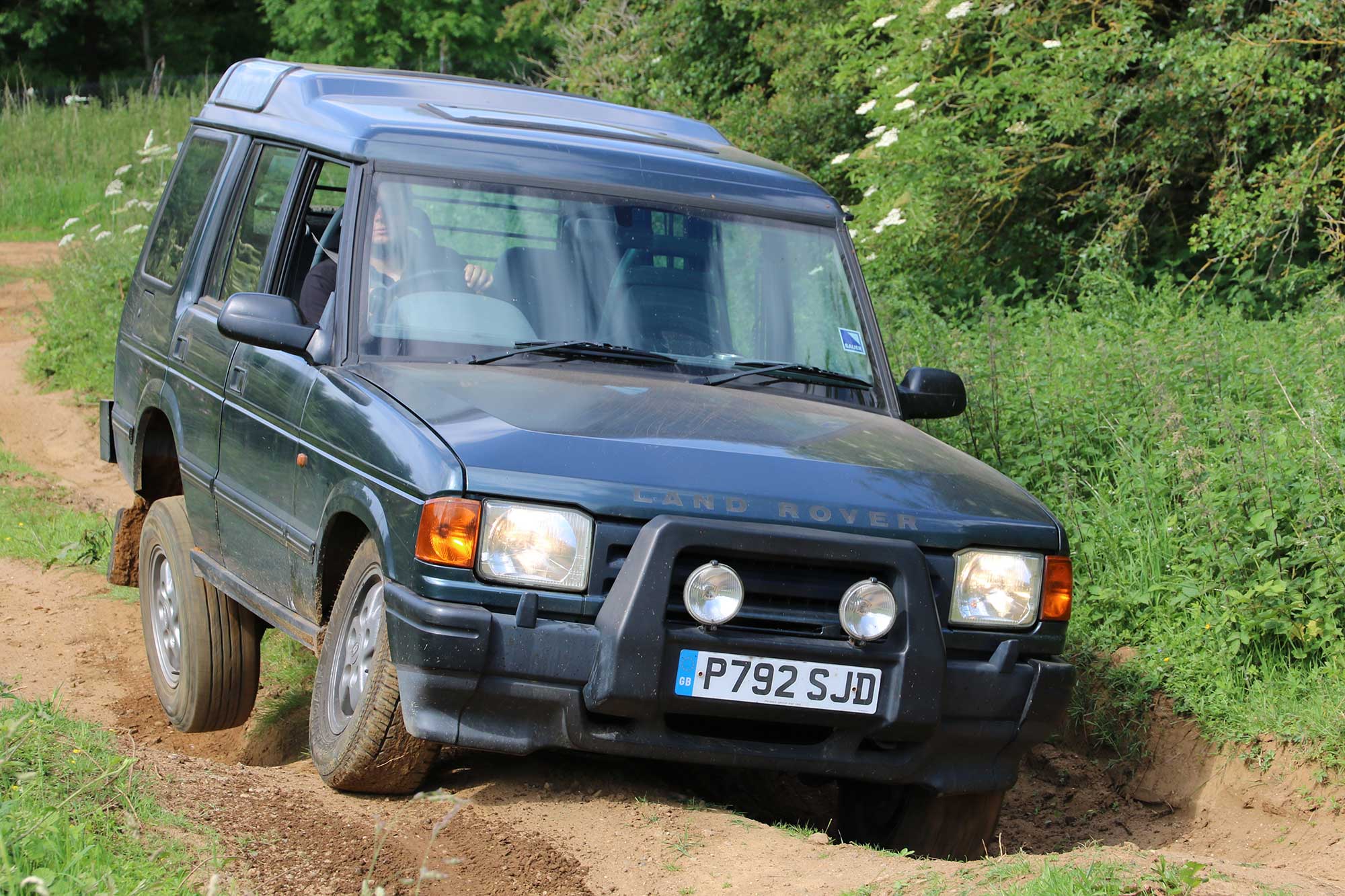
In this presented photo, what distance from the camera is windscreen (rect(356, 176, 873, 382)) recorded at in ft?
15.1

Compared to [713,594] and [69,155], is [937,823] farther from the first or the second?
[69,155]

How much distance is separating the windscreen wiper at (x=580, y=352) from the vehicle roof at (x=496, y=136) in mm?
587

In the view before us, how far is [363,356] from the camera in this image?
4488 millimetres

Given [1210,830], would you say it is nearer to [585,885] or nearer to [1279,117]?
[585,885]

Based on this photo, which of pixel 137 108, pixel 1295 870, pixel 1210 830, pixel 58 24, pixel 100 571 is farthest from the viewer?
pixel 58 24

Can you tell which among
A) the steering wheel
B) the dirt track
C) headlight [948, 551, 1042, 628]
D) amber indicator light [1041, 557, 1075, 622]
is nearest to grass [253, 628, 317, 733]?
the dirt track

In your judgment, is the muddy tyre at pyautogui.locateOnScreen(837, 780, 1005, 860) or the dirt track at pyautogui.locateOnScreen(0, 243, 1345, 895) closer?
the dirt track at pyautogui.locateOnScreen(0, 243, 1345, 895)

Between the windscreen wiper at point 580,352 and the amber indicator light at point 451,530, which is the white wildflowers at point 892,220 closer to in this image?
the windscreen wiper at point 580,352

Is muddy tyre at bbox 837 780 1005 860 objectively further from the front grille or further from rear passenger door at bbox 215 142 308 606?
rear passenger door at bbox 215 142 308 606

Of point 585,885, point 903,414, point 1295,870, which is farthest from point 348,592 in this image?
point 1295,870

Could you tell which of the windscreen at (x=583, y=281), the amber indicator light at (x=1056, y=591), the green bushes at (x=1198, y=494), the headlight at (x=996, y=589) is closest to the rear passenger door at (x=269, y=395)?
the windscreen at (x=583, y=281)

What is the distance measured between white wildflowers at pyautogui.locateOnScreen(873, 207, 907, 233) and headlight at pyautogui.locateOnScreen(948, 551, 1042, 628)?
21.4ft

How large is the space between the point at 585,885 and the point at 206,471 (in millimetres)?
2500

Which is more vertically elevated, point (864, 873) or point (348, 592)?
point (348, 592)
